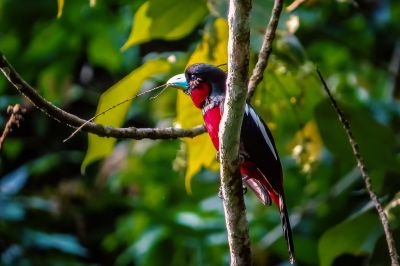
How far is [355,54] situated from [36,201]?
236 cm

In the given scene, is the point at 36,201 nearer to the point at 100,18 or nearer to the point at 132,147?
the point at 132,147

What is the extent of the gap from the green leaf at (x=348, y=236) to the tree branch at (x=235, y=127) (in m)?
0.81

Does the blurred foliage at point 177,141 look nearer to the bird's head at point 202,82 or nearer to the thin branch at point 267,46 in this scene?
the thin branch at point 267,46

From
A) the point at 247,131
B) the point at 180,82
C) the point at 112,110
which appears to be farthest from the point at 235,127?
the point at 112,110

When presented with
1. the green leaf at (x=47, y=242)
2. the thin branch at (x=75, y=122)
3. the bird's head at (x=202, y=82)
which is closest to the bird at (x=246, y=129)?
the bird's head at (x=202, y=82)

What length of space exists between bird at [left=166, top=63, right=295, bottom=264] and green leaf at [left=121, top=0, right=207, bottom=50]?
1.76 feet

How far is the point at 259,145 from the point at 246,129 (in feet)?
0.18

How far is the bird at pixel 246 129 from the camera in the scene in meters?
2.20

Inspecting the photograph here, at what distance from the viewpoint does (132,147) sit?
573cm

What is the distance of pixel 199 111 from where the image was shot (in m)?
2.78

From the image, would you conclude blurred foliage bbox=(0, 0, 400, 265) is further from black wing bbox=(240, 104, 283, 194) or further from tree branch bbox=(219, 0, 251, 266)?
tree branch bbox=(219, 0, 251, 266)

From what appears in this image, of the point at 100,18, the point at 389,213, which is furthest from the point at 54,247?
the point at 389,213

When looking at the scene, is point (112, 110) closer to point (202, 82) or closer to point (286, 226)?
point (202, 82)

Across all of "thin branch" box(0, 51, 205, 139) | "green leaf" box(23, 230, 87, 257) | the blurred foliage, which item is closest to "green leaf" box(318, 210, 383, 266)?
the blurred foliage
